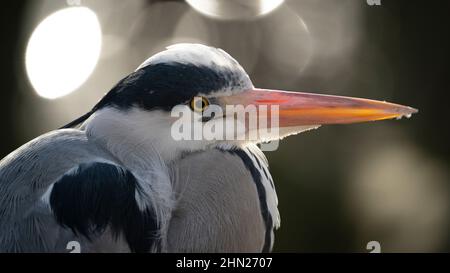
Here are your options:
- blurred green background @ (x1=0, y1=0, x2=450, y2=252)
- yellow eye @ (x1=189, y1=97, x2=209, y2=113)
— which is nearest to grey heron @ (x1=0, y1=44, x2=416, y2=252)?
yellow eye @ (x1=189, y1=97, x2=209, y2=113)

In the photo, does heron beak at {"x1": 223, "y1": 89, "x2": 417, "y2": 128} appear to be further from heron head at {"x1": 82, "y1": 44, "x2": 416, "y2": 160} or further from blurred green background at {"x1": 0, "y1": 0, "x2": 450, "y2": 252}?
blurred green background at {"x1": 0, "y1": 0, "x2": 450, "y2": 252}

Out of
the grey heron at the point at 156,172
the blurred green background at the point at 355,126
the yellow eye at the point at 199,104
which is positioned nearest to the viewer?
the grey heron at the point at 156,172

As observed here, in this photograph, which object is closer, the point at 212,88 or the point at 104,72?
the point at 212,88

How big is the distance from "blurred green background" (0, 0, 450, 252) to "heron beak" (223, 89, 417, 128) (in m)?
1.63

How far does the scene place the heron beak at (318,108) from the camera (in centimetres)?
127

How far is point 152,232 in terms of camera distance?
1.12 metres


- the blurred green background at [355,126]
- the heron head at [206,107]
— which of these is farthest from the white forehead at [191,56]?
the blurred green background at [355,126]

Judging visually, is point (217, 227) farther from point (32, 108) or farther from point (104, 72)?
point (104, 72)

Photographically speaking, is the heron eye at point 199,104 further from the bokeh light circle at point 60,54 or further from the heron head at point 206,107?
the bokeh light circle at point 60,54

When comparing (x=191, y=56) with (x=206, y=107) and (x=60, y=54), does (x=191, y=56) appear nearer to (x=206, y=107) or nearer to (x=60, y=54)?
(x=206, y=107)

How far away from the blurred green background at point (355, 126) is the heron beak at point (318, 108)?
1634mm

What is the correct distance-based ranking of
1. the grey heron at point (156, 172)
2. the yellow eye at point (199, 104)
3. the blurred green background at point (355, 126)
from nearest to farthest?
the grey heron at point (156, 172) < the yellow eye at point (199, 104) < the blurred green background at point (355, 126)
